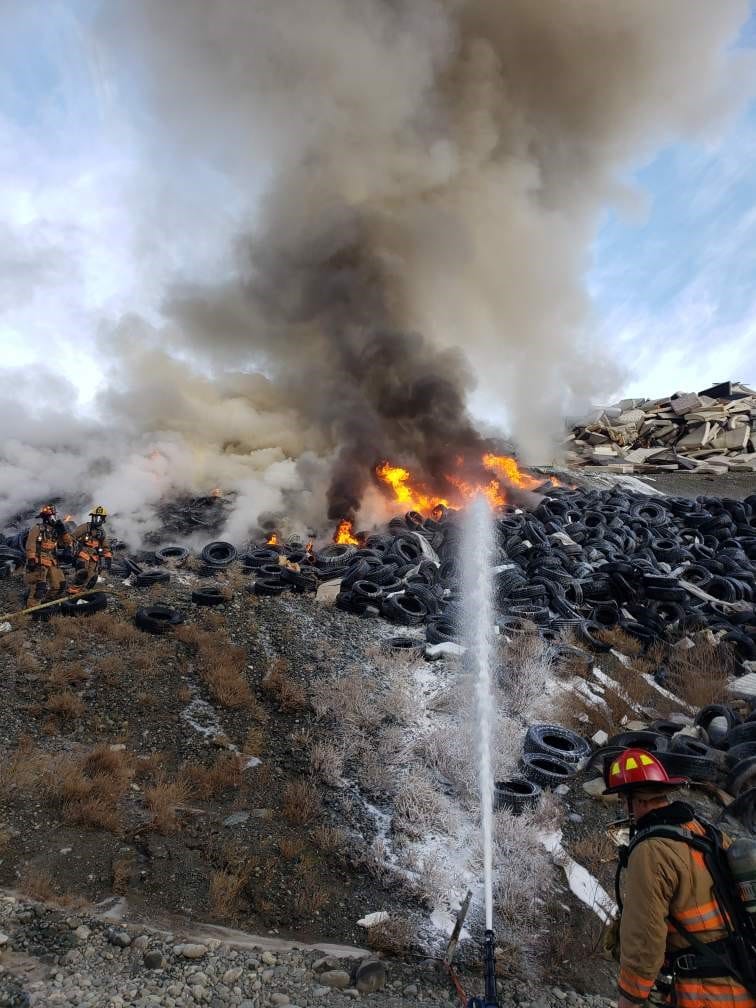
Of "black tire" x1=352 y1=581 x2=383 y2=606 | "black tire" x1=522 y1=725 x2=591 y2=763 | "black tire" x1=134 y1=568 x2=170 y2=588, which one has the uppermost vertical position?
"black tire" x1=134 y1=568 x2=170 y2=588

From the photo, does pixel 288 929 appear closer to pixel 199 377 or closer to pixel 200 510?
pixel 200 510

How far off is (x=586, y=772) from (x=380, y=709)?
95.5 inches

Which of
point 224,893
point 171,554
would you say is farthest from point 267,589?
point 224,893

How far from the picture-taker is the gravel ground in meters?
3.26

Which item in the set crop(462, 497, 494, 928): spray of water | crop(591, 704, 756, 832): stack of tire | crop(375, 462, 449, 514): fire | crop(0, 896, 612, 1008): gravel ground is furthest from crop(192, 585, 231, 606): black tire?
crop(375, 462, 449, 514): fire

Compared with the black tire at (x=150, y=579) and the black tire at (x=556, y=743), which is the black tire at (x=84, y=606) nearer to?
the black tire at (x=150, y=579)

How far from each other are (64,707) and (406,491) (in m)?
13.4

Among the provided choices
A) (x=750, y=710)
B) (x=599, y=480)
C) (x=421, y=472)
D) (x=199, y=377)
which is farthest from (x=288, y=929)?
(x=199, y=377)

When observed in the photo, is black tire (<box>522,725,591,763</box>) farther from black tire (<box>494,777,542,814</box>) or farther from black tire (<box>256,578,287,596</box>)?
black tire (<box>256,578,287,596</box>)

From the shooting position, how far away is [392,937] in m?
4.07

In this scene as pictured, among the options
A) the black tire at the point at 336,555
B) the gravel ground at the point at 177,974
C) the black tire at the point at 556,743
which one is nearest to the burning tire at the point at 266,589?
the black tire at the point at 336,555

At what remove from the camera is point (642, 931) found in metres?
2.29

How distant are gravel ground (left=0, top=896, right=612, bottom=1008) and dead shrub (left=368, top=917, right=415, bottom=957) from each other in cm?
12

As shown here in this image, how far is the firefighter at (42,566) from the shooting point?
9.95 meters
